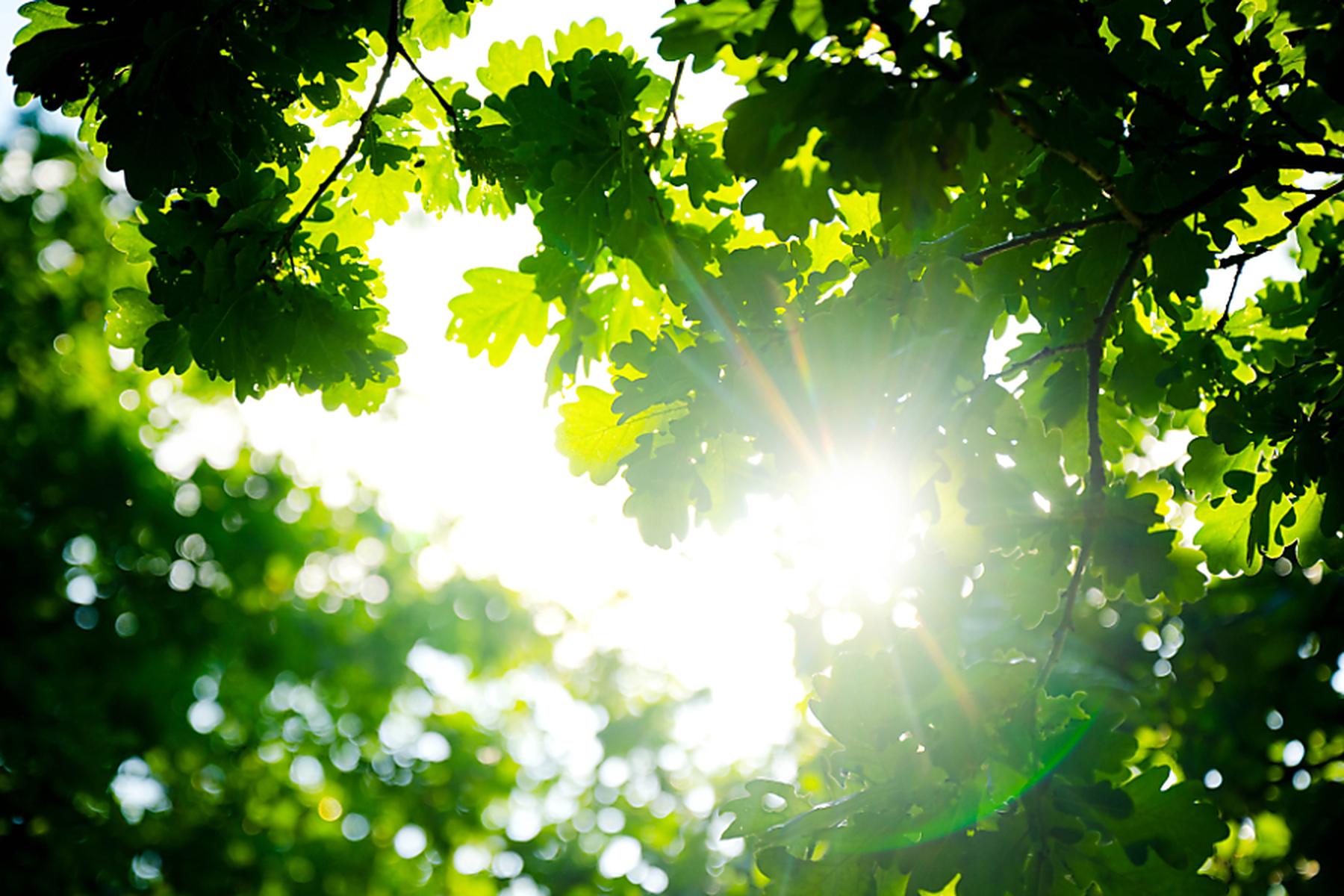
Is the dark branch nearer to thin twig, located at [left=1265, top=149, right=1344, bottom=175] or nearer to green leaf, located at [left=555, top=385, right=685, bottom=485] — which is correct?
green leaf, located at [left=555, top=385, right=685, bottom=485]

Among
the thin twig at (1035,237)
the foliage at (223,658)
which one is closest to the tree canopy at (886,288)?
the thin twig at (1035,237)

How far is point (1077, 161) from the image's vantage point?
6.60 ft

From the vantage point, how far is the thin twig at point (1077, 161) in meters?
1.75

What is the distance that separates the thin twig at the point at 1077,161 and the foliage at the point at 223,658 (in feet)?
41.6

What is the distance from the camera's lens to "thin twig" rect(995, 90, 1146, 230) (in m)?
1.75

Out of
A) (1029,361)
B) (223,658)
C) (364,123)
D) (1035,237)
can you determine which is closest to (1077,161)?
(1035,237)

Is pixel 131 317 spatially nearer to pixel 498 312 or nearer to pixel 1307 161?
pixel 498 312

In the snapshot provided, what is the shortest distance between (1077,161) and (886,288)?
20.8 inches

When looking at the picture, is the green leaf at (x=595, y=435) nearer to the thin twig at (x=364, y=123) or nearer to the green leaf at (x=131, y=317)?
the thin twig at (x=364, y=123)

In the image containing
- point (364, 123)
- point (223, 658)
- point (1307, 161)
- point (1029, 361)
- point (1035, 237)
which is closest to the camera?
point (1307, 161)

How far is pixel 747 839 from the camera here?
2447 millimetres

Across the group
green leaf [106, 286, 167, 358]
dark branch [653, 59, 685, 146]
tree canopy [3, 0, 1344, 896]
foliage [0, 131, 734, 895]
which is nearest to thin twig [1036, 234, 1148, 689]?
tree canopy [3, 0, 1344, 896]

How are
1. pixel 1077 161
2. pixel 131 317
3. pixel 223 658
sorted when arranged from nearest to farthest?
pixel 1077 161 < pixel 131 317 < pixel 223 658

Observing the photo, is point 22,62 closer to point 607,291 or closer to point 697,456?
point 607,291
